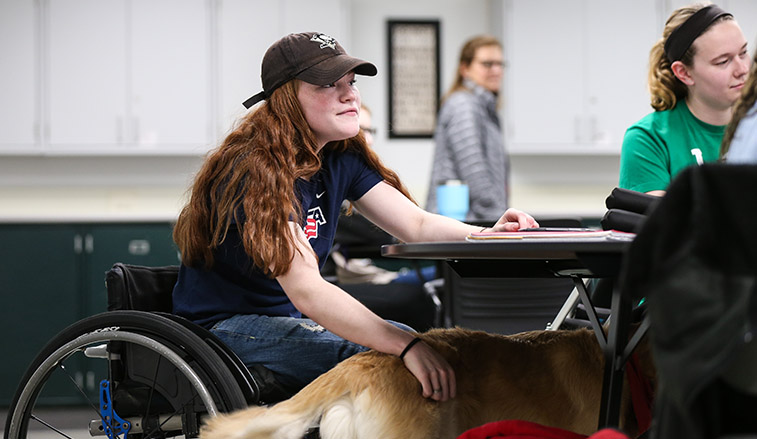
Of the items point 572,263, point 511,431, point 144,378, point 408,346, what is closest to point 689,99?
point 572,263

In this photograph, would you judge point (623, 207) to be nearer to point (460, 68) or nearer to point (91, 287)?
point (460, 68)

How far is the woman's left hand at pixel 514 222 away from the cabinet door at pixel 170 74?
3662 millimetres

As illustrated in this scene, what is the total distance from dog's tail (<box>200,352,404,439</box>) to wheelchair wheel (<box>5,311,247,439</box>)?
0.55ft

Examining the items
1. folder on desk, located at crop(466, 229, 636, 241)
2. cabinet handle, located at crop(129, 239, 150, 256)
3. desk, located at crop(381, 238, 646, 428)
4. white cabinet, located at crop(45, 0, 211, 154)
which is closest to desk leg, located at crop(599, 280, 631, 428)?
desk, located at crop(381, 238, 646, 428)

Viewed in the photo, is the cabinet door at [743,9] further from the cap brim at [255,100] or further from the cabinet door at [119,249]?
the cap brim at [255,100]

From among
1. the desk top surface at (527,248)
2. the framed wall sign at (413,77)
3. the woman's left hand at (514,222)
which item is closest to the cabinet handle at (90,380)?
the framed wall sign at (413,77)

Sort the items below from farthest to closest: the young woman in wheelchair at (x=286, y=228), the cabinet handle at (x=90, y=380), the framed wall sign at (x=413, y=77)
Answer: the framed wall sign at (x=413, y=77)
the cabinet handle at (x=90, y=380)
the young woman in wheelchair at (x=286, y=228)

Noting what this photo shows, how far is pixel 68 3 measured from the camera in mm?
4898

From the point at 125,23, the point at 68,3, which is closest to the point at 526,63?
the point at 125,23

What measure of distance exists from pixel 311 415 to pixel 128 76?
4.19 m

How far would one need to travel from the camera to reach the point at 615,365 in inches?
47.4

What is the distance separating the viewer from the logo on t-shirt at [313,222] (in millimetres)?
1670

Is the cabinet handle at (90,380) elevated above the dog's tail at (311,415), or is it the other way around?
the dog's tail at (311,415)

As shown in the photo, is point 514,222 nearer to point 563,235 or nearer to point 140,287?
point 563,235
